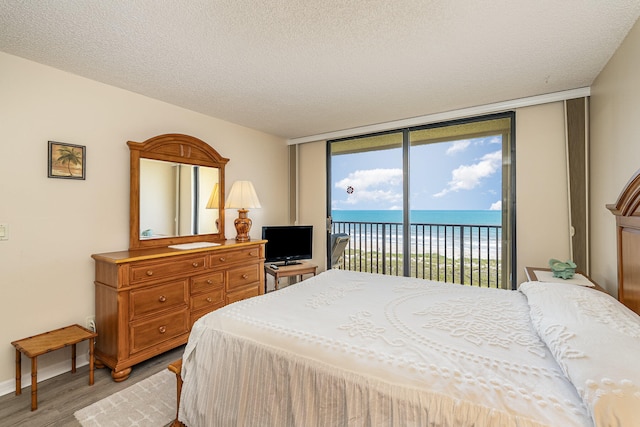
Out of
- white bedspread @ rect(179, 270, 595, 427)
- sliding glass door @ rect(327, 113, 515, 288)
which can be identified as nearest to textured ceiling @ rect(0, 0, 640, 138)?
sliding glass door @ rect(327, 113, 515, 288)

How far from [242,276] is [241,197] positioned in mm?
932

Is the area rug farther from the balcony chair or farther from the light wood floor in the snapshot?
the balcony chair

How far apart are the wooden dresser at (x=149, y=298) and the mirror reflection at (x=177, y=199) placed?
12.8 inches

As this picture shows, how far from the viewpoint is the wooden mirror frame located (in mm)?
2744

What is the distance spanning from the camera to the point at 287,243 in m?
4.05

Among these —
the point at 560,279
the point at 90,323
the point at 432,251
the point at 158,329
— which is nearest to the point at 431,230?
the point at 432,251

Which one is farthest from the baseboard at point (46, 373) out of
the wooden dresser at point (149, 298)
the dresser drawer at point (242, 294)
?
the dresser drawer at point (242, 294)

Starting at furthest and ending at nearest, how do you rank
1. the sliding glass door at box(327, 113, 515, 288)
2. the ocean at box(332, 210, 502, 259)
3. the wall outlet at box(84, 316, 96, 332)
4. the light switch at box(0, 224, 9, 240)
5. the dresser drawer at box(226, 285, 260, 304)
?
the ocean at box(332, 210, 502, 259), the sliding glass door at box(327, 113, 515, 288), the dresser drawer at box(226, 285, 260, 304), the wall outlet at box(84, 316, 96, 332), the light switch at box(0, 224, 9, 240)

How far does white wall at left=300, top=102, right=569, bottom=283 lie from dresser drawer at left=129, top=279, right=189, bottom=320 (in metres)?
3.41

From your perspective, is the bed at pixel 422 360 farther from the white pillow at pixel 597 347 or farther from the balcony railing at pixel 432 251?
the balcony railing at pixel 432 251

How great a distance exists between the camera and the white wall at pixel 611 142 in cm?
180

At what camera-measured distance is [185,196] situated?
3191 millimetres

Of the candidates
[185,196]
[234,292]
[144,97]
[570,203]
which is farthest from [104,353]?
[570,203]

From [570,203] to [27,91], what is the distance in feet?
15.5
